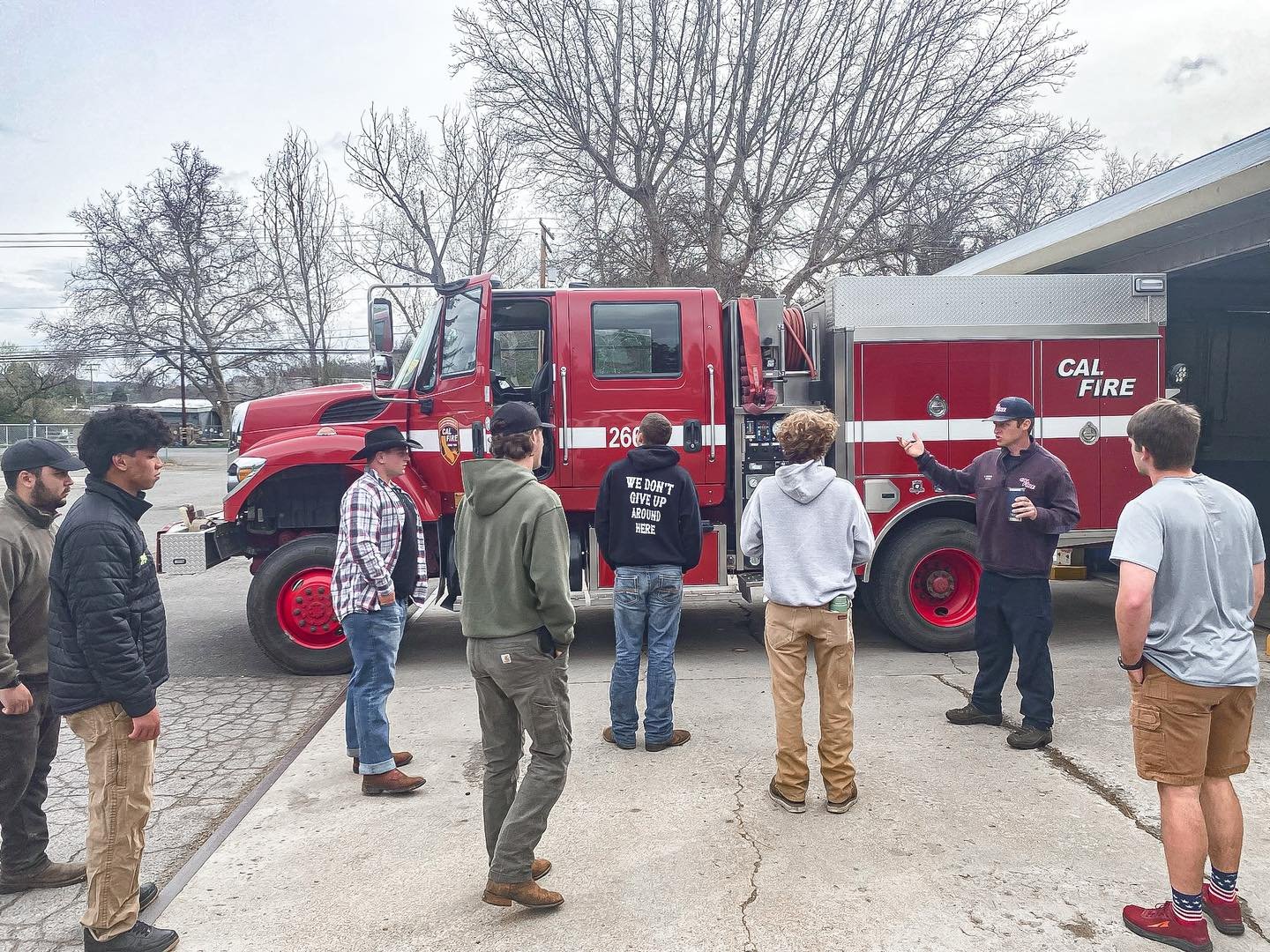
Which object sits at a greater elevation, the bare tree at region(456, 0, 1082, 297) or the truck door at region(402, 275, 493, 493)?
the bare tree at region(456, 0, 1082, 297)

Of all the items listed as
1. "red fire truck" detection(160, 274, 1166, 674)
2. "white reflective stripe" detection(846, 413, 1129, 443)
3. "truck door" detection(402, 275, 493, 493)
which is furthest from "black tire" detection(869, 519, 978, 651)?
"truck door" detection(402, 275, 493, 493)

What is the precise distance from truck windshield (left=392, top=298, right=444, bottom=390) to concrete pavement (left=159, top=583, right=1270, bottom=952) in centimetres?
257

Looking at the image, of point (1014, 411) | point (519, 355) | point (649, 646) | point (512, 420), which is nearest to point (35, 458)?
point (512, 420)

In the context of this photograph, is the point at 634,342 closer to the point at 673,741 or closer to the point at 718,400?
the point at 718,400

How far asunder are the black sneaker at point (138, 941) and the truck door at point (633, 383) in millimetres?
4040

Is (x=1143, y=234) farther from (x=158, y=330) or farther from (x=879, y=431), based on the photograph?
(x=158, y=330)

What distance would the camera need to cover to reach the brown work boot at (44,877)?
344 centimetres

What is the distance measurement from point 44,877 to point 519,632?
2210 millimetres

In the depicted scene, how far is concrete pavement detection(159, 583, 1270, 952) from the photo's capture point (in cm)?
308

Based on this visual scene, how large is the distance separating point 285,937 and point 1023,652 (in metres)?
3.90

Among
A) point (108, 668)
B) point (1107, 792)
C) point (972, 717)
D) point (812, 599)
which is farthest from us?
point (972, 717)

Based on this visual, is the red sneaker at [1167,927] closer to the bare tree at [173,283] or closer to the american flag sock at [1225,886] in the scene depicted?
the american flag sock at [1225,886]

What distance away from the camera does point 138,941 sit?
9.55 feet

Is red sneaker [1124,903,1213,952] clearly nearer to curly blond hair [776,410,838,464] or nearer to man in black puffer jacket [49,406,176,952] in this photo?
curly blond hair [776,410,838,464]
